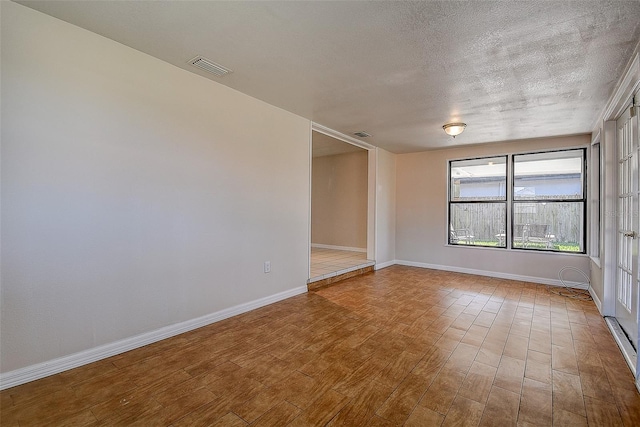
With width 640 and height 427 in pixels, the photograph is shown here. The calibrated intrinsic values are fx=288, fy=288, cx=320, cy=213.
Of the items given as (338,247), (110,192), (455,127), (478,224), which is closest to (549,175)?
(478,224)

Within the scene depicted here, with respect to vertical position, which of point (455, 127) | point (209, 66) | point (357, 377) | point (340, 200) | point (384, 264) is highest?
point (209, 66)

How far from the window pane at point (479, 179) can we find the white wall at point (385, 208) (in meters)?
1.18

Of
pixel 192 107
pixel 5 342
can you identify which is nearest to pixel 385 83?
pixel 192 107

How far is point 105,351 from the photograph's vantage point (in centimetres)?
223

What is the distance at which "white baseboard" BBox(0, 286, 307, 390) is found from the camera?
74.3 inches

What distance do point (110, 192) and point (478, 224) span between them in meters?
5.64

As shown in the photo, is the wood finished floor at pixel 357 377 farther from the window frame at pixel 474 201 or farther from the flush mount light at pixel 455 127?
the flush mount light at pixel 455 127

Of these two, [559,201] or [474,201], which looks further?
[474,201]

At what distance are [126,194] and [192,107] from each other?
1.01 meters

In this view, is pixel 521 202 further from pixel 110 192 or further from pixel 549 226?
pixel 110 192

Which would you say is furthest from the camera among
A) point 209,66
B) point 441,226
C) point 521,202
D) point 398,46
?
point 441,226

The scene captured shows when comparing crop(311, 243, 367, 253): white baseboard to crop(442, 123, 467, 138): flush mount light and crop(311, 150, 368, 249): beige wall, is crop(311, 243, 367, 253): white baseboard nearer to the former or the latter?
Result: crop(311, 150, 368, 249): beige wall

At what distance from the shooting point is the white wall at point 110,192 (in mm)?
Result: 1886

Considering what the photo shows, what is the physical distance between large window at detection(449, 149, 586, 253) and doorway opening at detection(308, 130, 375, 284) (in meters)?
1.93
